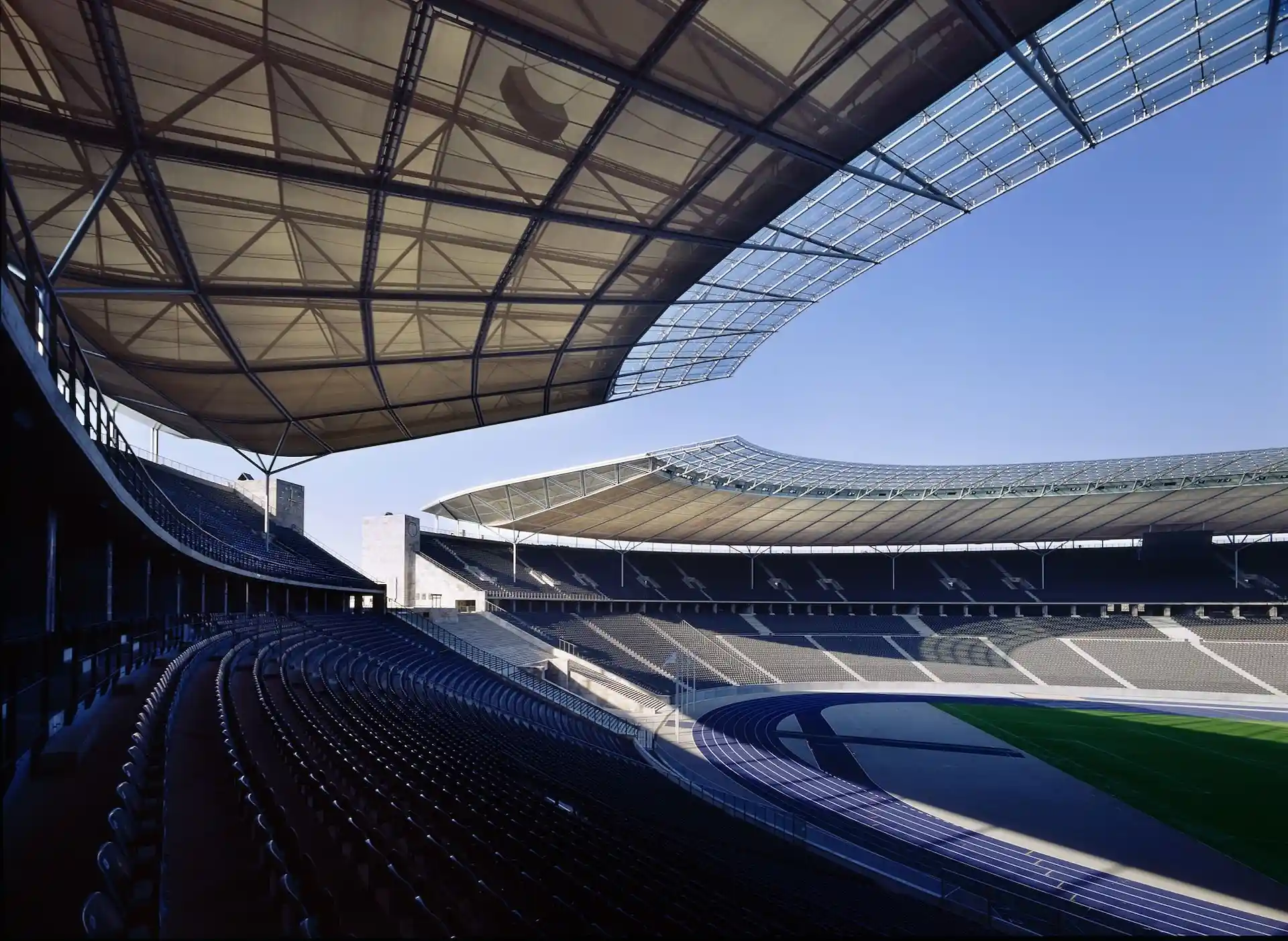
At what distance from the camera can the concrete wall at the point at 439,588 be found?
4862cm

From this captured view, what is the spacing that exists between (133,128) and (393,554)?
136ft

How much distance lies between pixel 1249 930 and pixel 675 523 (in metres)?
41.6

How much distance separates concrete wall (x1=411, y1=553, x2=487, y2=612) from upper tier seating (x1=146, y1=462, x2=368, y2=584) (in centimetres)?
691

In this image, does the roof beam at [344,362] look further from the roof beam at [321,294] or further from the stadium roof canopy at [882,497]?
the stadium roof canopy at [882,497]

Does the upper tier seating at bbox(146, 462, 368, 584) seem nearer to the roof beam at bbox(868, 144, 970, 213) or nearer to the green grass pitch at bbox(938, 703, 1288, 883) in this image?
the roof beam at bbox(868, 144, 970, 213)

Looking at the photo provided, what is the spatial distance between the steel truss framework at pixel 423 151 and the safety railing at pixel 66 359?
1846 mm

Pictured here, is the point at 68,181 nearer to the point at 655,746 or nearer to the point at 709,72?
the point at 709,72

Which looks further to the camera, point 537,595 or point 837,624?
point 837,624

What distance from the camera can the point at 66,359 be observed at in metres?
10.2

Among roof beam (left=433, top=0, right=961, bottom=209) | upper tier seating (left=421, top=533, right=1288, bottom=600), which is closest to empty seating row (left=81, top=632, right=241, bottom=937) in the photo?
roof beam (left=433, top=0, right=961, bottom=209)

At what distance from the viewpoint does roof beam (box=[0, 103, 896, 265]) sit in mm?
9672

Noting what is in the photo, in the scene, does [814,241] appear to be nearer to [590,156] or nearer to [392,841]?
[590,156]

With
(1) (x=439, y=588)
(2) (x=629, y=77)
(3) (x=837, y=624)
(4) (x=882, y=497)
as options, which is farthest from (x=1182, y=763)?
(1) (x=439, y=588)

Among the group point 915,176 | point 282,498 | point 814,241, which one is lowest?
point 282,498
